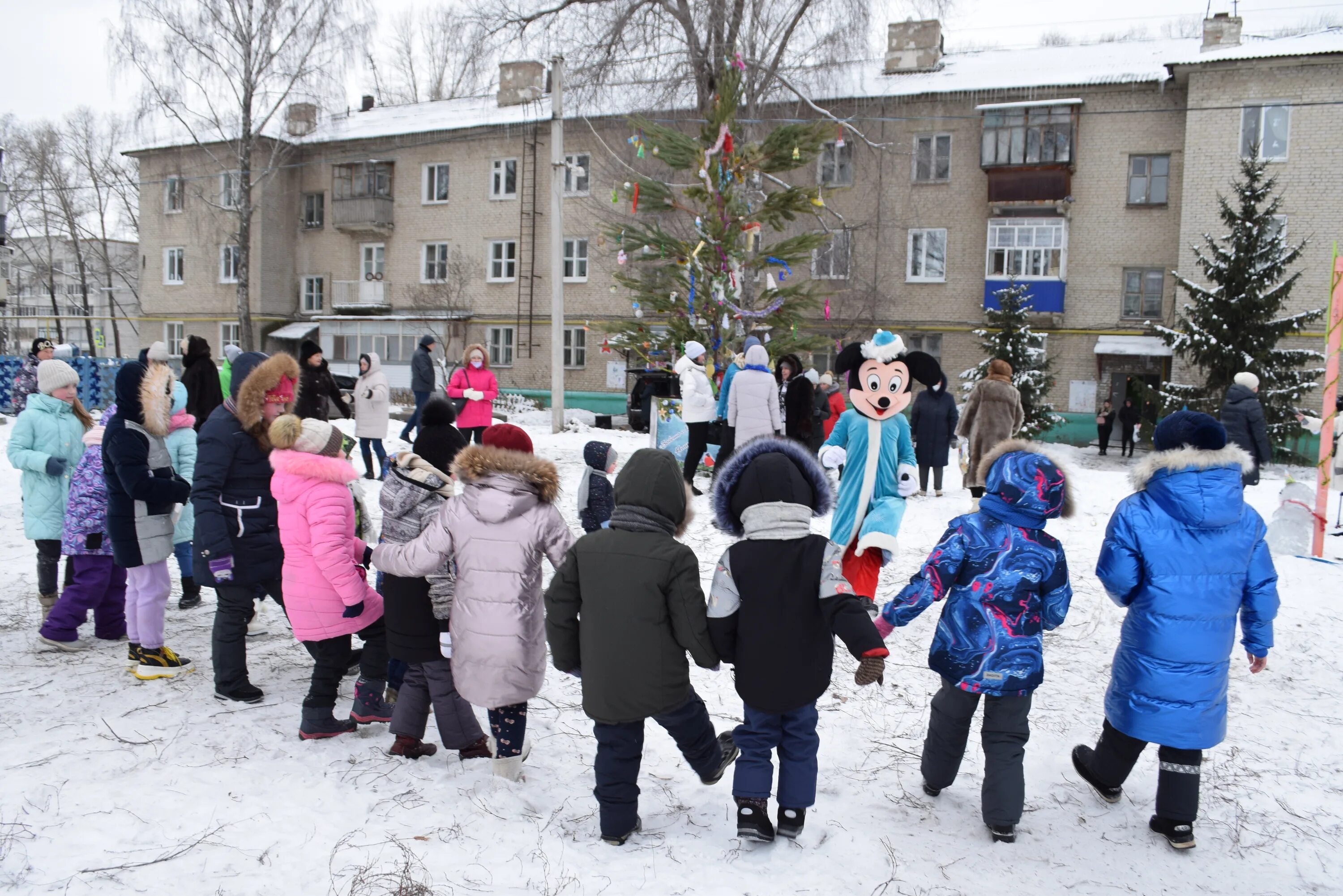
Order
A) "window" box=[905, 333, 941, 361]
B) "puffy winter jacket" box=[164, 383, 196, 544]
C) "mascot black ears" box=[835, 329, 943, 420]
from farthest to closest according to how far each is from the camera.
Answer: "window" box=[905, 333, 941, 361], "mascot black ears" box=[835, 329, 943, 420], "puffy winter jacket" box=[164, 383, 196, 544]

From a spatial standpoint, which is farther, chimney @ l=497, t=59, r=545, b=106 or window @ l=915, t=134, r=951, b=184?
chimney @ l=497, t=59, r=545, b=106

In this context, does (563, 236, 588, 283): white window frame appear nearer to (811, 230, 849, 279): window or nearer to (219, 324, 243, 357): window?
(811, 230, 849, 279): window

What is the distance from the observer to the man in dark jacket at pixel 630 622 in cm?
351

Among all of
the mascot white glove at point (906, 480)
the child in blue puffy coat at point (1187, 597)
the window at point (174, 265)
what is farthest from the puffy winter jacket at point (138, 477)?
the window at point (174, 265)

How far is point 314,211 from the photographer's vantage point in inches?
1453

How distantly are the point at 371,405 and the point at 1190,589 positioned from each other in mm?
9422

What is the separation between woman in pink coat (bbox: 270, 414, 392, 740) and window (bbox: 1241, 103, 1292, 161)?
26.9m

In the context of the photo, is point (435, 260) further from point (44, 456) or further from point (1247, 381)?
point (44, 456)

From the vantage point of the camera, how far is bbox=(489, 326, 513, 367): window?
33.6 meters

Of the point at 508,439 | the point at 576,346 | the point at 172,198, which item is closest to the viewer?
the point at 508,439

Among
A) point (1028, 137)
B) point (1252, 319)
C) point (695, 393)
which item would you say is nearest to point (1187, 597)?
point (695, 393)

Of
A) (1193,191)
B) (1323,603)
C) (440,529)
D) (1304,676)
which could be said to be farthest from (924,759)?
(1193,191)

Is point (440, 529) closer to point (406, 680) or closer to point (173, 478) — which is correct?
point (406, 680)

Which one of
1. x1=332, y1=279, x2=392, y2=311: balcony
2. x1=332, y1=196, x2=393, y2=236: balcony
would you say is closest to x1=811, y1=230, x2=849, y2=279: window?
x1=332, y1=279, x2=392, y2=311: balcony
